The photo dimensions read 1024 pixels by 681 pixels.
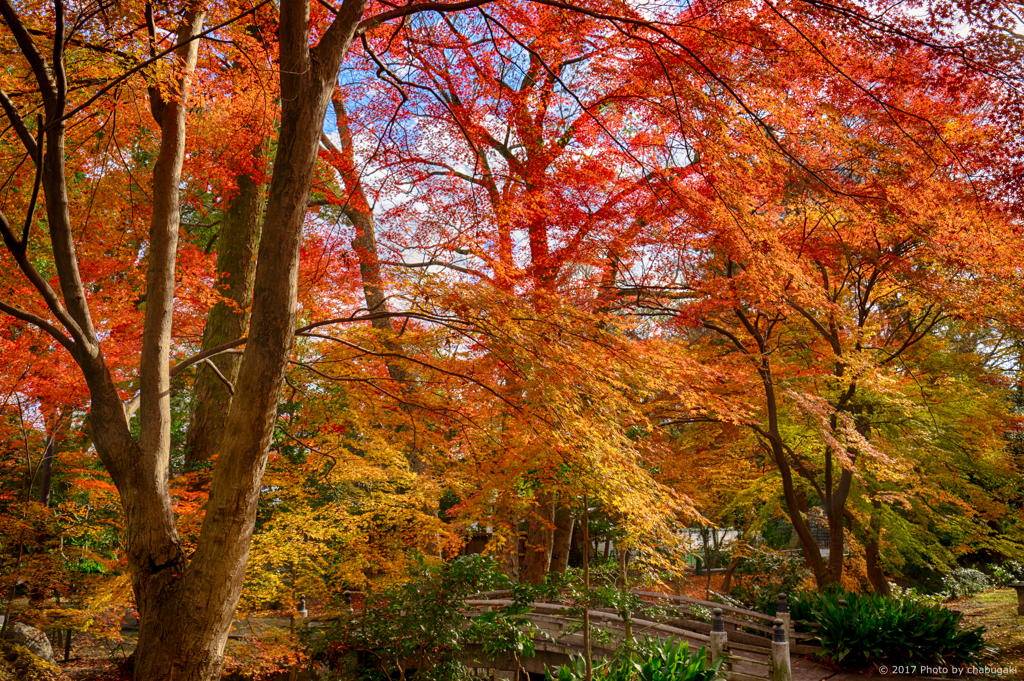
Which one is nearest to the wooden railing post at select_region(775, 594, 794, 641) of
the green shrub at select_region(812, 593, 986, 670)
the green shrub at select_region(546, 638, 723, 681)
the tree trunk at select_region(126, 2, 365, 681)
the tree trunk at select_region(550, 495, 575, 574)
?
the green shrub at select_region(812, 593, 986, 670)

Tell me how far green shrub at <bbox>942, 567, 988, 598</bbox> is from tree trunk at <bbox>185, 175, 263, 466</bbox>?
1789cm

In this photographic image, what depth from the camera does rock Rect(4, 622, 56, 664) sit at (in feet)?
34.1

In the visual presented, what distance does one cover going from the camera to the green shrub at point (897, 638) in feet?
24.7

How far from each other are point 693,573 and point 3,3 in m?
26.7

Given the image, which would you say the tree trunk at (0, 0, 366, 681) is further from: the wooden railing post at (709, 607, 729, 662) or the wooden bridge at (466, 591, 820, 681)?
the wooden railing post at (709, 607, 729, 662)

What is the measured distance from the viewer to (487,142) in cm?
980

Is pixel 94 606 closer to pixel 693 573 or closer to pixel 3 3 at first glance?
pixel 3 3

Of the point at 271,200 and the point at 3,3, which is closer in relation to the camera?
the point at 3,3

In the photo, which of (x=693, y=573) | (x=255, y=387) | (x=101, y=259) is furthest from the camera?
(x=693, y=573)

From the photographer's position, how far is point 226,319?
30.5 ft

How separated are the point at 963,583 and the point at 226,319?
1894cm

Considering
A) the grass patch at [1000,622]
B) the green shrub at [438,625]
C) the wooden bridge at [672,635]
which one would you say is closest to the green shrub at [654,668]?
the wooden bridge at [672,635]

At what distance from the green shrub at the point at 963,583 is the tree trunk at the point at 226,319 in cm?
1789

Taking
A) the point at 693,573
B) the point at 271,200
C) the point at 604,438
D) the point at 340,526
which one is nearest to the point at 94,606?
the point at 340,526
